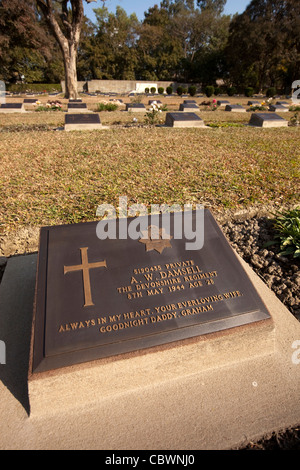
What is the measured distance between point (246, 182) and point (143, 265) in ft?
12.1

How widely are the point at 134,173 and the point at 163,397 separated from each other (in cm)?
430

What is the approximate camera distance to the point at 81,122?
10.1m

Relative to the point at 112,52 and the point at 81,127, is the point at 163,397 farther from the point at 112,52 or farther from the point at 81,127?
the point at 112,52

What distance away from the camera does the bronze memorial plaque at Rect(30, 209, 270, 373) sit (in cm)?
187

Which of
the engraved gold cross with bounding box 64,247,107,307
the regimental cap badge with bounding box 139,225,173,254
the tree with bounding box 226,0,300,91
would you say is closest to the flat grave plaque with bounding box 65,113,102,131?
the regimental cap badge with bounding box 139,225,173,254

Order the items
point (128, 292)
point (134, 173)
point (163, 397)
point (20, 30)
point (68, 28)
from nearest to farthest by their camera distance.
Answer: point (163, 397) < point (128, 292) < point (134, 173) < point (68, 28) < point (20, 30)

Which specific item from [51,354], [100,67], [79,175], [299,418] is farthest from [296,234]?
[100,67]

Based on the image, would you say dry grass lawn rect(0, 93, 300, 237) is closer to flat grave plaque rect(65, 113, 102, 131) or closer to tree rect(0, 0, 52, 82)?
flat grave plaque rect(65, 113, 102, 131)

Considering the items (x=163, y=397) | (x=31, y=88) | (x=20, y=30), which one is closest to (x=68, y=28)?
(x=20, y=30)

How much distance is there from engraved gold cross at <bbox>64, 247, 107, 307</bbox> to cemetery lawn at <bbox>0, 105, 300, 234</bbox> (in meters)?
1.75

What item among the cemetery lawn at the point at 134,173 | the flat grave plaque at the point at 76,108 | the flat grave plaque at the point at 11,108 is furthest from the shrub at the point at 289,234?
the flat grave plaque at the point at 11,108

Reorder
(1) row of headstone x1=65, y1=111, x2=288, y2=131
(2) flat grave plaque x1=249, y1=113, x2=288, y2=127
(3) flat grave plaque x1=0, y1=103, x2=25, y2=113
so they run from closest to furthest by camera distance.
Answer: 1. (1) row of headstone x1=65, y1=111, x2=288, y2=131
2. (2) flat grave plaque x1=249, y1=113, x2=288, y2=127
3. (3) flat grave plaque x1=0, y1=103, x2=25, y2=113

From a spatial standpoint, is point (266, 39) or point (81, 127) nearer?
point (81, 127)

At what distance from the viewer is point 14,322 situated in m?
2.52
